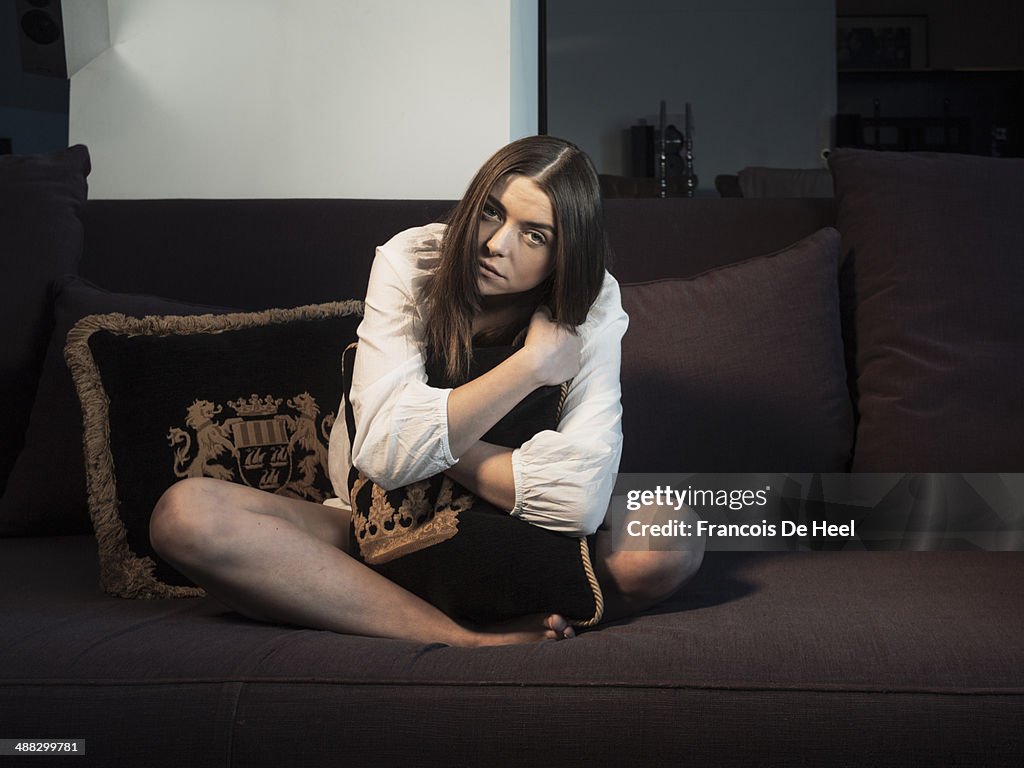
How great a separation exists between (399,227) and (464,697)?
1039 millimetres

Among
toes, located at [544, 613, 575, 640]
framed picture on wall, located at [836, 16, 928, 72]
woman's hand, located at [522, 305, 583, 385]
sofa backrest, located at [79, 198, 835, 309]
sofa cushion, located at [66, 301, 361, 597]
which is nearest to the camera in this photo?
toes, located at [544, 613, 575, 640]

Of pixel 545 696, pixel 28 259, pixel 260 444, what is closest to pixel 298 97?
pixel 28 259

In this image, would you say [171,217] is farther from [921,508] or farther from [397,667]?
[921,508]

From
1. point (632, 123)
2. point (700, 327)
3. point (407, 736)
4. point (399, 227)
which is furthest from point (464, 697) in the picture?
point (632, 123)

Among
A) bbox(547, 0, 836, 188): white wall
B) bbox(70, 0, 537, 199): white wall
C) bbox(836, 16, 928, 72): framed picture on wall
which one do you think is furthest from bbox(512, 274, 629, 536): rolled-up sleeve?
bbox(836, 16, 928, 72): framed picture on wall

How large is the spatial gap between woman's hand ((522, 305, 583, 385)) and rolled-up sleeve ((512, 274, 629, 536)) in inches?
1.1

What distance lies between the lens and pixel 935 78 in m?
4.55

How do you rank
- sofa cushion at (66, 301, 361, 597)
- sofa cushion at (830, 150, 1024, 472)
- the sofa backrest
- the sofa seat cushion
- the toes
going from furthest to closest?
the sofa backrest < sofa cushion at (830, 150, 1024, 472) < sofa cushion at (66, 301, 361, 597) < the toes < the sofa seat cushion

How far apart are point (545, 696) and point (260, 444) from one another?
637mm

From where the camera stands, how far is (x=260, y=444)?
1.47m

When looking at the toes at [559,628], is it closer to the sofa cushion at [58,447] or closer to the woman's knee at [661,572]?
the woman's knee at [661,572]

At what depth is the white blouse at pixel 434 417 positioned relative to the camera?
125 cm

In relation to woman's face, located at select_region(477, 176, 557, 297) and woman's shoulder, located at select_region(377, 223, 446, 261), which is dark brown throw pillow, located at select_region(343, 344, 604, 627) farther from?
woman's shoulder, located at select_region(377, 223, 446, 261)

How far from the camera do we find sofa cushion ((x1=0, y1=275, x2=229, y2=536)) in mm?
1611
